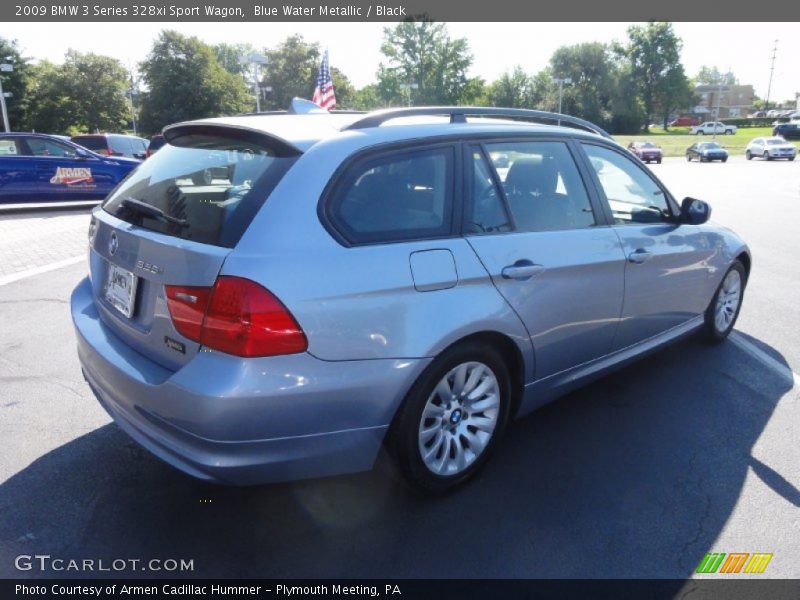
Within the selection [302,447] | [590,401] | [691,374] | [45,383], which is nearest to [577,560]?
[302,447]

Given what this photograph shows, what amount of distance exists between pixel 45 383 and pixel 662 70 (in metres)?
106

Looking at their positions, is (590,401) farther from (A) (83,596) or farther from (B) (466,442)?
(A) (83,596)

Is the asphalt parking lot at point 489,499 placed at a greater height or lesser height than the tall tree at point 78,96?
lesser

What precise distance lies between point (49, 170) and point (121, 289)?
12.3m

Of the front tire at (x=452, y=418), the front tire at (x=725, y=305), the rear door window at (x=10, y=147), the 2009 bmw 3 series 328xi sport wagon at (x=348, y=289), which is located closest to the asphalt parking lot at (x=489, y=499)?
the front tire at (x=452, y=418)

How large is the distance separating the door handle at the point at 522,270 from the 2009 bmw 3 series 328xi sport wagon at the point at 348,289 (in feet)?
0.04

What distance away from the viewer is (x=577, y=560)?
8.32 ft

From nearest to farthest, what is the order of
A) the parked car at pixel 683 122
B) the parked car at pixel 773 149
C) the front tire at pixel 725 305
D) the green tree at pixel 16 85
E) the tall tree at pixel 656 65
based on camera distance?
the front tire at pixel 725 305 < the parked car at pixel 773 149 < the green tree at pixel 16 85 < the tall tree at pixel 656 65 < the parked car at pixel 683 122

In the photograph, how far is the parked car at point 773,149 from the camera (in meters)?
40.8

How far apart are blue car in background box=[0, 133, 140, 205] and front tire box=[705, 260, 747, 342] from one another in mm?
13212

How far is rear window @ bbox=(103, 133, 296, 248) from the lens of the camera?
2.46 m

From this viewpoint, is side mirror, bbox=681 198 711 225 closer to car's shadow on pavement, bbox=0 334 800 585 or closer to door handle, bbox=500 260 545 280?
car's shadow on pavement, bbox=0 334 800 585

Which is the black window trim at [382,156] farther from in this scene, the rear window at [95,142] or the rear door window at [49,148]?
the rear window at [95,142]

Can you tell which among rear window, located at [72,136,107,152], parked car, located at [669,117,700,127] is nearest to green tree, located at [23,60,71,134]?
rear window, located at [72,136,107,152]
